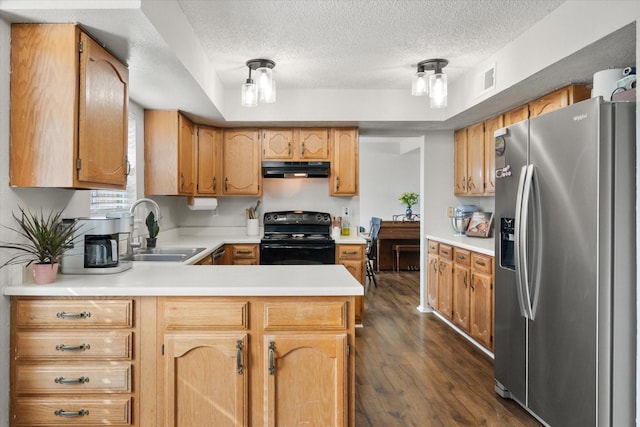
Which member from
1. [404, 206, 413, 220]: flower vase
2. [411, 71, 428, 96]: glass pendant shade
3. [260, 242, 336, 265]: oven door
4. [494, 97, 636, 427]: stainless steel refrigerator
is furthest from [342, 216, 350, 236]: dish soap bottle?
[404, 206, 413, 220]: flower vase

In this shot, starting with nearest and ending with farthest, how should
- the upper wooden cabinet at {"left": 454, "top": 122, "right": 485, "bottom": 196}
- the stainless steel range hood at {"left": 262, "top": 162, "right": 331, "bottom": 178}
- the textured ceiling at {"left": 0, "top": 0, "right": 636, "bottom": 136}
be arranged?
the textured ceiling at {"left": 0, "top": 0, "right": 636, "bottom": 136} → the upper wooden cabinet at {"left": 454, "top": 122, "right": 485, "bottom": 196} → the stainless steel range hood at {"left": 262, "top": 162, "right": 331, "bottom": 178}

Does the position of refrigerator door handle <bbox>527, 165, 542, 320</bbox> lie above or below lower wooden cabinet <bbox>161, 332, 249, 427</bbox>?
above

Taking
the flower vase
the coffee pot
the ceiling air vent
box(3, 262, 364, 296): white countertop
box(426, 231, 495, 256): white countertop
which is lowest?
box(3, 262, 364, 296): white countertop

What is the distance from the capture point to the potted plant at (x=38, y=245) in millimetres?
1890

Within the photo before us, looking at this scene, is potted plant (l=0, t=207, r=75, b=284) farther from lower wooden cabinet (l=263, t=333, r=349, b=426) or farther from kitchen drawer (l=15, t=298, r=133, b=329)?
lower wooden cabinet (l=263, t=333, r=349, b=426)

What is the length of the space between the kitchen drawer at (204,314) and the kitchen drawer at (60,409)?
17.5 inches

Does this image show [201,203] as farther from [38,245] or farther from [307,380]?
[307,380]

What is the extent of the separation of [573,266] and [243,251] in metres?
2.96

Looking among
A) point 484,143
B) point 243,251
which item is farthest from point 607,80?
point 243,251

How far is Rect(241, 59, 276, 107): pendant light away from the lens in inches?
120

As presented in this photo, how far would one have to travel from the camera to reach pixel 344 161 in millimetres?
4441

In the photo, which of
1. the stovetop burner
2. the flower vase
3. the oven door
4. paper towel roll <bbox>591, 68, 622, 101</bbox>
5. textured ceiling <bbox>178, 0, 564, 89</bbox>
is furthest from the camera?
the flower vase

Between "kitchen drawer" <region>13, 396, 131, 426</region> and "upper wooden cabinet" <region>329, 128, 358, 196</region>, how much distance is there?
306 cm

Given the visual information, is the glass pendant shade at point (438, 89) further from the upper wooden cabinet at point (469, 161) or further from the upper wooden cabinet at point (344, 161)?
the upper wooden cabinet at point (344, 161)
